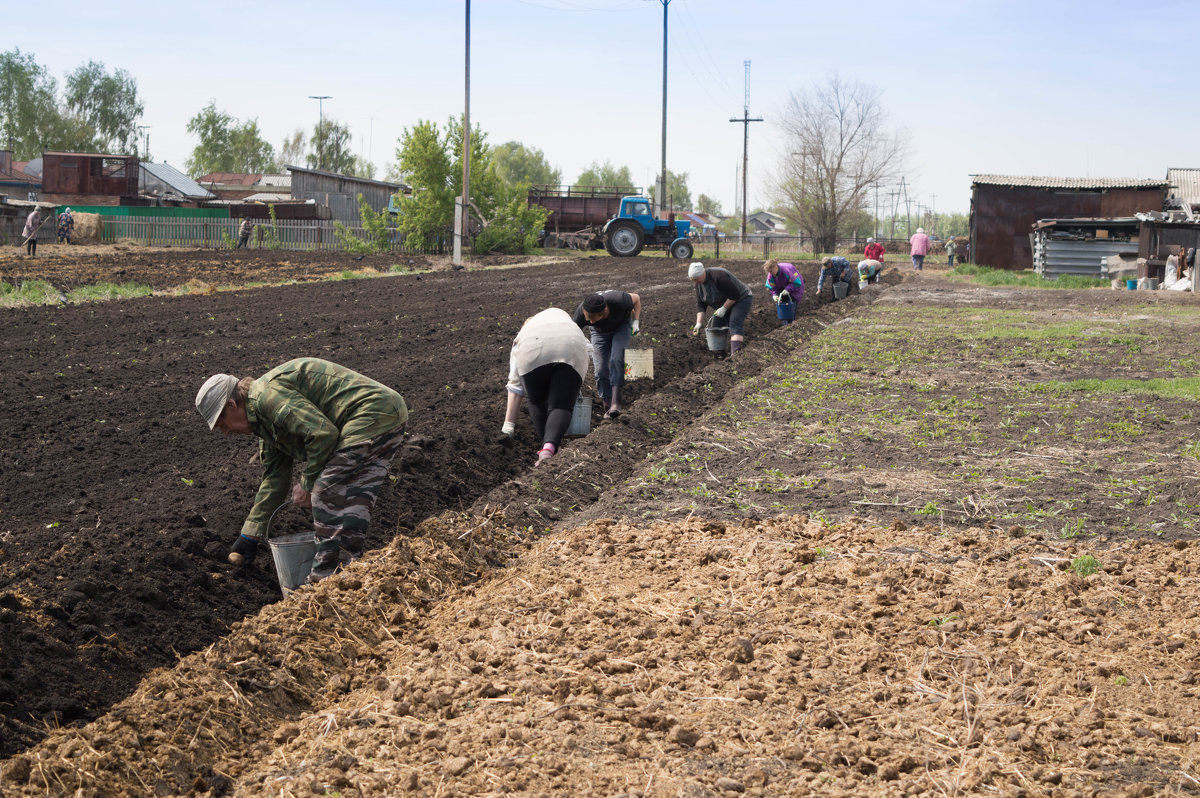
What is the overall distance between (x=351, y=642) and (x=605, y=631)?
1149 mm

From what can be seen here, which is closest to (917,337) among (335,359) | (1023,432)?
(1023,432)

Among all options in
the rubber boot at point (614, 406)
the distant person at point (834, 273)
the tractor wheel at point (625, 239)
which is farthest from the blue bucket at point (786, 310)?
the tractor wheel at point (625, 239)

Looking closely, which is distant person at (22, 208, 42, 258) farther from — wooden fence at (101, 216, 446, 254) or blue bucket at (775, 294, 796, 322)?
blue bucket at (775, 294, 796, 322)

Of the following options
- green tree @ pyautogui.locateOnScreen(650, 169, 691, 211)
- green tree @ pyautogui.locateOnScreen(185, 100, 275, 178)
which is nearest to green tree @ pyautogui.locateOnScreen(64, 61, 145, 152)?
green tree @ pyautogui.locateOnScreen(185, 100, 275, 178)

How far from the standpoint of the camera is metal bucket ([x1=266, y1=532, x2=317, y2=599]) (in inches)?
219

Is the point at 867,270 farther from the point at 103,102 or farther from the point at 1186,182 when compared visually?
the point at 103,102

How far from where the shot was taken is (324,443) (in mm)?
5285

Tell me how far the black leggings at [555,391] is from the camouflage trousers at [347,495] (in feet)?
8.17

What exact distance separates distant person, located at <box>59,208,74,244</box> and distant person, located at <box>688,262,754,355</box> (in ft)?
99.9

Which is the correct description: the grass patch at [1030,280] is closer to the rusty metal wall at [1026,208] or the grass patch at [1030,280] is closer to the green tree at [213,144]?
the rusty metal wall at [1026,208]

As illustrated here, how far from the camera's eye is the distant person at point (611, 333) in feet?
29.5

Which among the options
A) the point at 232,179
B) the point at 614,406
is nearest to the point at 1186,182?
the point at 614,406

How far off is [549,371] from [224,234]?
3689 centimetres

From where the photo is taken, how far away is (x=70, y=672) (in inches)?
183
